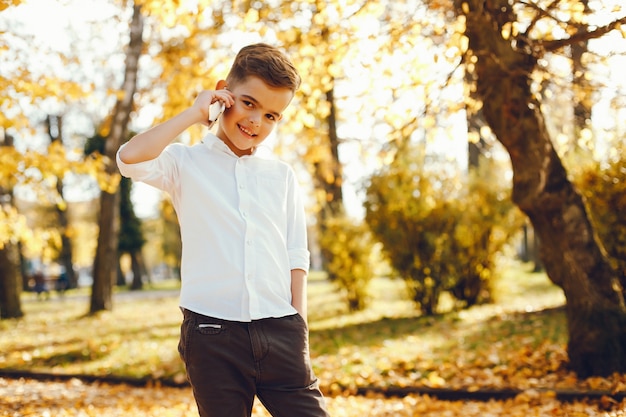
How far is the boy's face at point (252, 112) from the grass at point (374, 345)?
3.96m

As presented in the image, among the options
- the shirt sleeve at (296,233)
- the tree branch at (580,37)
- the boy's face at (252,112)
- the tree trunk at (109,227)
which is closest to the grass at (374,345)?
the tree trunk at (109,227)

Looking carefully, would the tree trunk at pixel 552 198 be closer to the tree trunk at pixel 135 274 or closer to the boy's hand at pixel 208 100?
the boy's hand at pixel 208 100

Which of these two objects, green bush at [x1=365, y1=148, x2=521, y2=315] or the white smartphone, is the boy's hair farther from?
green bush at [x1=365, y1=148, x2=521, y2=315]

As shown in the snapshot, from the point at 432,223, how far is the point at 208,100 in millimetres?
8466

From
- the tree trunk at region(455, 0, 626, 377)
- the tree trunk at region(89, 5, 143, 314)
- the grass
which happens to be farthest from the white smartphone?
the tree trunk at region(89, 5, 143, 314)

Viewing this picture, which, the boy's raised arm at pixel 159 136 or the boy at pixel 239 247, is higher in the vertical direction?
the boy's raised arm at pixel 159 136

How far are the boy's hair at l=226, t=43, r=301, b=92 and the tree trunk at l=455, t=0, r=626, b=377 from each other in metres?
3.13

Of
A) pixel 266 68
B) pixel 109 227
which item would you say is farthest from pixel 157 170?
pixel 109 227

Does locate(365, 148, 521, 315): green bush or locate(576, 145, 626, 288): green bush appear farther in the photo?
locate(365, 148, 521, 315): green bush

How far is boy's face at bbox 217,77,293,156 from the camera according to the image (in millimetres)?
2436

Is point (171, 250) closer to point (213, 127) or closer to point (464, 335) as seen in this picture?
point (464, 335)

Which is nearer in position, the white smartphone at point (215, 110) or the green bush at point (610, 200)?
the white smartphone at point (215, 110)

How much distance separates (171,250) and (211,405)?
37.8m

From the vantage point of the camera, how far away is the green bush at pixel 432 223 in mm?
10477
